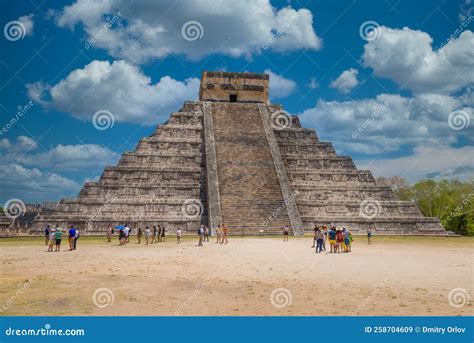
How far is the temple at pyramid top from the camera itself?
125 feet

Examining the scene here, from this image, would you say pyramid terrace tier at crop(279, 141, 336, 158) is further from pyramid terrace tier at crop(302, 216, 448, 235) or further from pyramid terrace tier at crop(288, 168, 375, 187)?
pyramid terrace tier at crop(302, 216, 448, 235)

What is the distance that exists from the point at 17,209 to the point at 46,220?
71.0ft

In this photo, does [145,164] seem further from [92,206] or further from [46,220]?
[46,220]

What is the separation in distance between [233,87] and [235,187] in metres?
13.3

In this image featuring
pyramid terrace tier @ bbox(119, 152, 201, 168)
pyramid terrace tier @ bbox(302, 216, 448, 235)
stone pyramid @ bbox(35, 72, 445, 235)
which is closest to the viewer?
stone pyramid @ bbox(35, 72, 445, 235)

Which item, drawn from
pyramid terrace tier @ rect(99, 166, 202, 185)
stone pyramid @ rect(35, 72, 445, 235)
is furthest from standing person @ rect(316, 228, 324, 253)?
pyramid terrace tier @ rect(99, 166, 202, 185)

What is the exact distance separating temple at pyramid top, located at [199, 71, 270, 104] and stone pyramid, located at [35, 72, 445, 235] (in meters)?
3.22

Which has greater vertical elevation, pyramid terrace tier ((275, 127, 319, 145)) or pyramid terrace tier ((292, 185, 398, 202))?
pyramid terrace tier ((275, 127, 319, 145))

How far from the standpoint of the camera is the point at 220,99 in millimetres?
38188

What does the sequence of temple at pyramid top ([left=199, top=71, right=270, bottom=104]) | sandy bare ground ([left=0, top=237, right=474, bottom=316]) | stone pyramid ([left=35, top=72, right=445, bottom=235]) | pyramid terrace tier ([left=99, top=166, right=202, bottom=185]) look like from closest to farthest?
1. sandy bare ground ([left=0, top=237, right=474, bottom=316])
2. stone pyramid ([left=35, top=72, right=445, bottom=235])
3. pyramid terrace tier ([left=99, top=166, right=202, bottom=185])
4. temple at pyramid top ([left=199, top=71, right=270, bottom=104])

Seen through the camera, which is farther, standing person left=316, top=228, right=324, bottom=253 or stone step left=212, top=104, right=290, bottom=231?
stone step left=212, top=104, right=290, bottom=231

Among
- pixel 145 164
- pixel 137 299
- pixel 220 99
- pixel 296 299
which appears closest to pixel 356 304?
pixel 296 299

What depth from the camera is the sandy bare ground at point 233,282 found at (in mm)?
8047

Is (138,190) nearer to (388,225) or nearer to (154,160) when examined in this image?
(154,160)
